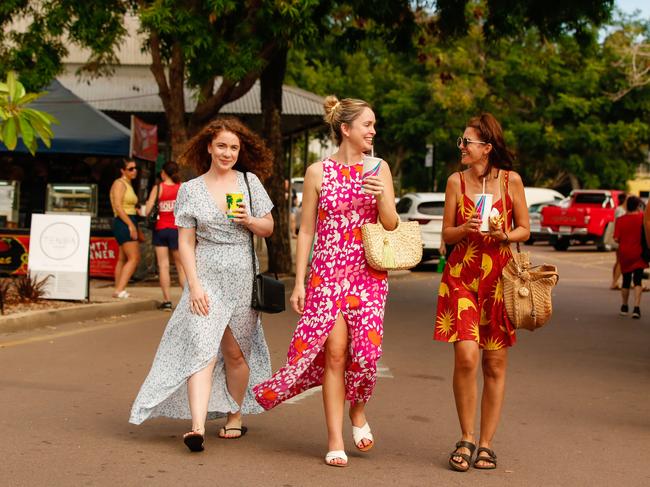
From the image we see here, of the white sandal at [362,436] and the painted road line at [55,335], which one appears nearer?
the white sandal at [362,436]

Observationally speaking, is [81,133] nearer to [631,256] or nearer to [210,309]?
[631,256]

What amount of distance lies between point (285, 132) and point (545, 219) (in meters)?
9.72

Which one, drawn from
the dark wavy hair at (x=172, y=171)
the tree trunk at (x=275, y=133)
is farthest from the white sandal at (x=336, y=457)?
the tree trunk at (x=275, y=133)

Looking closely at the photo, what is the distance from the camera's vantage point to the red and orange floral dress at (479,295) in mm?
6273

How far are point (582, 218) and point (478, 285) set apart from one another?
1226 inches

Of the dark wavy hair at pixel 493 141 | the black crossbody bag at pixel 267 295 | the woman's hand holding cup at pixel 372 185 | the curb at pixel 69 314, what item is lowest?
the curb at pixel 69 314

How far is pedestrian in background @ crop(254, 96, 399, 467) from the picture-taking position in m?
6.20

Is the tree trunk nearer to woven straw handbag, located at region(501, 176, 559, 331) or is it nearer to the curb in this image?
the curb

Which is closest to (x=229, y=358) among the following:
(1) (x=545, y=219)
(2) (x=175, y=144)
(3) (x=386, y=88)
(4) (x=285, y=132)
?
(2) (x=175, y=144)

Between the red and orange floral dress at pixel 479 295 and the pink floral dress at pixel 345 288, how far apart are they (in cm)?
36

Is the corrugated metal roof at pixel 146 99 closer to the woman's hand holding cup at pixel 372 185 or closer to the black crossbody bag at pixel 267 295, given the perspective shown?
the black crossbody bag at pixel 267 295

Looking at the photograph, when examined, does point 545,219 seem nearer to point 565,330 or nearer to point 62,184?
point 62,184

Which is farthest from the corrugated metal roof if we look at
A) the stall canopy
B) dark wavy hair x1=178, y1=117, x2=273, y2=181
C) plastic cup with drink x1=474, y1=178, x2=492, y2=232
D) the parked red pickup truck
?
plastic cup with drink x1=474, y1=178, x2=492, y2=232

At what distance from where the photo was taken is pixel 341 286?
6.21 m
